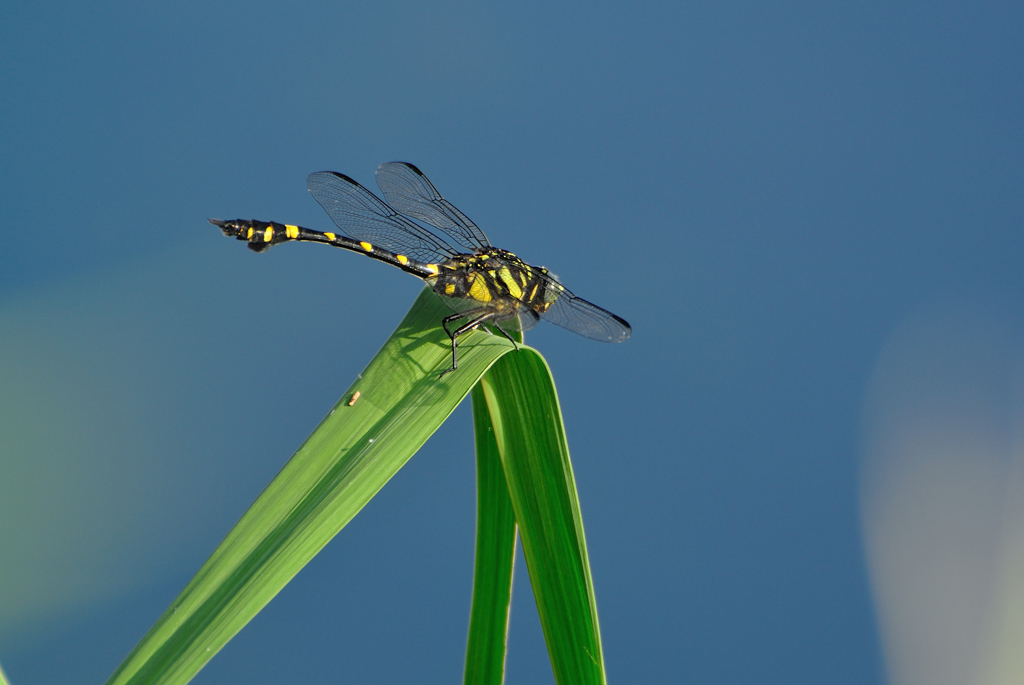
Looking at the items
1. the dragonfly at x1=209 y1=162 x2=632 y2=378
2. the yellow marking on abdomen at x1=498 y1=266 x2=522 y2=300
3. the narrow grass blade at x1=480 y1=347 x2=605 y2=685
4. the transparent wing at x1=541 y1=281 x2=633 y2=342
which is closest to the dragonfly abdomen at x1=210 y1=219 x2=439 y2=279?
the dragonfly at x1=209 y1=162 x2=632 y2=378

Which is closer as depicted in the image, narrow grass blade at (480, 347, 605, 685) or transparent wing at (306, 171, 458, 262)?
narrow grass blade at (480, 347, 605, 685)

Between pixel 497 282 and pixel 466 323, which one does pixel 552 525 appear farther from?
pixel 497 282

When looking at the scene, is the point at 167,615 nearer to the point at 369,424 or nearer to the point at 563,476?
the point at 369,424

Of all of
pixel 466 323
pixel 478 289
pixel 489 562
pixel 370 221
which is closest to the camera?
pixel 489 562

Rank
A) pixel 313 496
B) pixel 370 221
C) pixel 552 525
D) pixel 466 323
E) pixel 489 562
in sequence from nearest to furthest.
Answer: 1. pixel 313 496
2. pixel 552 525
3. pixel 489 562
4. pixel 466 323
5. pixel 370 221

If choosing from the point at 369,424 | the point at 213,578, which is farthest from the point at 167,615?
the point at 369,424

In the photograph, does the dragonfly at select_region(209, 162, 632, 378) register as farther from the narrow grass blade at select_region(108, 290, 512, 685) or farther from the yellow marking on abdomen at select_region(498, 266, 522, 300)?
the narrow grass blade at select_region(108, 290, 512, 685)

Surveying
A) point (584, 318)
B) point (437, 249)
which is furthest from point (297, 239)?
point (584, 318)
